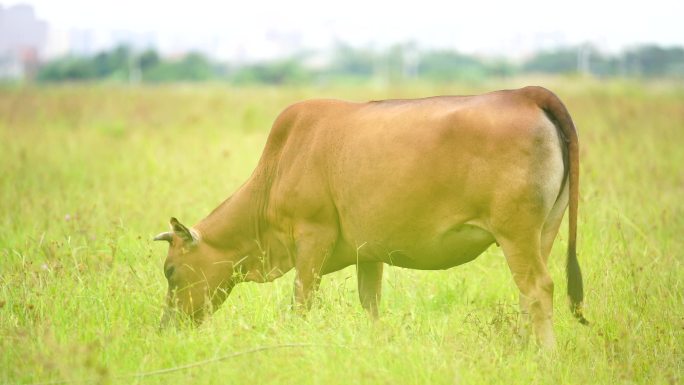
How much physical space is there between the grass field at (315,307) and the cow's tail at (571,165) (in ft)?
0.95

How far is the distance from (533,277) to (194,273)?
219 centimetres

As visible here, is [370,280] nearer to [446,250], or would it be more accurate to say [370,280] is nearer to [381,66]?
[446,250]

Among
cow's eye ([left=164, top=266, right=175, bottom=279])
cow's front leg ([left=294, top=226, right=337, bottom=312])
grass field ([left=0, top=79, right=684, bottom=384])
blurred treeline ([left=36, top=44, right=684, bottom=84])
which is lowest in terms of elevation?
blurred treeline ([left=36, top=44, right=684, bottom=84])

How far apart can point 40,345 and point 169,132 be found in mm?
10419

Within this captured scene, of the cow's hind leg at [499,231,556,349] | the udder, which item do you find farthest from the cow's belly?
the cow's hind leg at [499,231,556,349]

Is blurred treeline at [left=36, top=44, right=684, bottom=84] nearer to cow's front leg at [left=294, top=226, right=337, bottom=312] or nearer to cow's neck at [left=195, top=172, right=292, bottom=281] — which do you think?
cow's neck at [left=195, top=172, right=292, bottom=281]

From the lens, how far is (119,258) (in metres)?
6.72

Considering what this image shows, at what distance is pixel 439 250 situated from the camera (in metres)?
5.20

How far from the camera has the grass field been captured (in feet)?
15.0

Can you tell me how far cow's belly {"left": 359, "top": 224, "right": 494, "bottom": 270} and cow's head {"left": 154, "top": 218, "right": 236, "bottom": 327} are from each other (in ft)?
3.15

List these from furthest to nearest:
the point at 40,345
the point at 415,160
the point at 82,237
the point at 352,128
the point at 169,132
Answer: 1. the point at 169,132
2. the point at 82,237
3. the point at 352,128
4. the point at 415,160
5. the point at 40,345

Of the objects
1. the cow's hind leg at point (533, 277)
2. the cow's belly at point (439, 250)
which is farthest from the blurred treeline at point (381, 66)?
the cow's hind leg at point (533, 277)

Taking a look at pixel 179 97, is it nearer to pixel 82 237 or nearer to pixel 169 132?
pixel 169 132

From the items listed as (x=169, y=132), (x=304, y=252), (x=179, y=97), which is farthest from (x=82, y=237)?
(x=179, y=97)
